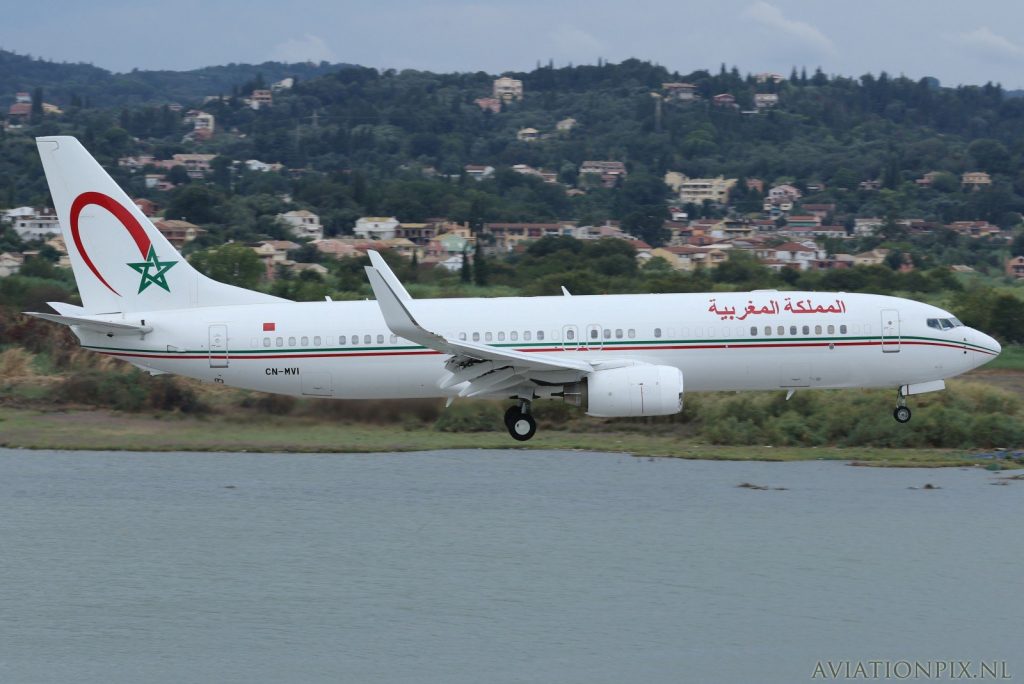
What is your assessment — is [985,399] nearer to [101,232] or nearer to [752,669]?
[752,669]

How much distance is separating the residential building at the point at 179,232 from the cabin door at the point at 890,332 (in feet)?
334

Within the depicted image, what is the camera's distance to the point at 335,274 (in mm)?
90938

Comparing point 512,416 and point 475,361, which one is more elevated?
point 475,361

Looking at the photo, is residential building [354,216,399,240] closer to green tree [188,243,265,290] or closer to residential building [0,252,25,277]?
residential building [0,252,25,277]

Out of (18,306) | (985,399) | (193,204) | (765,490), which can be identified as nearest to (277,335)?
(765,490)

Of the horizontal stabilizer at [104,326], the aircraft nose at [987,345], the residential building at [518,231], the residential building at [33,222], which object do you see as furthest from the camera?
the residential building at [518,231]

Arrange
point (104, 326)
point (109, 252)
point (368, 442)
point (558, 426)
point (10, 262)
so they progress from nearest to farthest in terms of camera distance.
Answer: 1. point (104, 326)
2. point (109, 252)
3. point (368, 442)
4. point (558, 426)
5. point (10, 262)

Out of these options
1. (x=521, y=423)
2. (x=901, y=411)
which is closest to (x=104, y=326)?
(x=521, y=423)

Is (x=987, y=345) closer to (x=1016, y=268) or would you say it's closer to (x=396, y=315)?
(x=396, y=315)

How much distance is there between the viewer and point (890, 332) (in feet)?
126

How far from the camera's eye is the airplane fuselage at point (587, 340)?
38.1 metres

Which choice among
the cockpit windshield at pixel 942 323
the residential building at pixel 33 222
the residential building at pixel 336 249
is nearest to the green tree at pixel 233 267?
the residential building at pixel 336 249

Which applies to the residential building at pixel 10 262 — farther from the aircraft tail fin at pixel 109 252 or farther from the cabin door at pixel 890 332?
the cabin door at pixel 890 332

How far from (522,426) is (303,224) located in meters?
130
